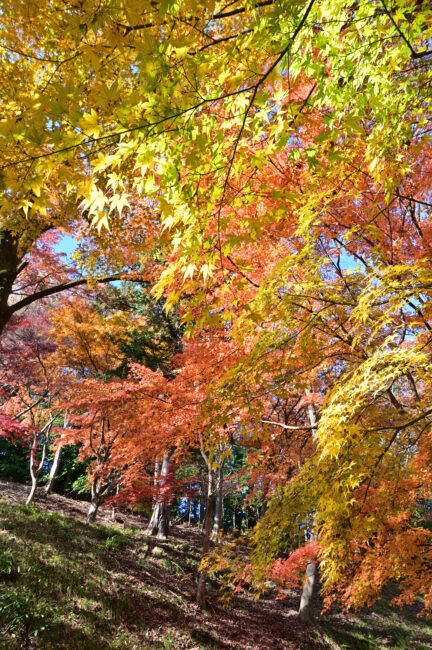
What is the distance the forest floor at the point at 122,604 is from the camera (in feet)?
16.4

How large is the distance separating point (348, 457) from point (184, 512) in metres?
30.2

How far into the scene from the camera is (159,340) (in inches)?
547

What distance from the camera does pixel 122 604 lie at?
6457 millimetres

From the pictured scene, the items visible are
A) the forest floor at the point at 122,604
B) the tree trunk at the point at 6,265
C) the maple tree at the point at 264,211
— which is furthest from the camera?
the tree trunk at the point at 6,265

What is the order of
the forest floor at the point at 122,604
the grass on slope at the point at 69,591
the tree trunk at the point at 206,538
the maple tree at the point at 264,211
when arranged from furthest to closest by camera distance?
the tree trunk at the point at 206,538 < the forest floor at the point at 122,604 < the grass on slope at the point at 69,591 < the maple tree at the point at 264,211

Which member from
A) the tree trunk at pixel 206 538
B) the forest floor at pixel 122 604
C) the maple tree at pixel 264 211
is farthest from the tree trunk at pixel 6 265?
the tree trunk at pixel 206 538

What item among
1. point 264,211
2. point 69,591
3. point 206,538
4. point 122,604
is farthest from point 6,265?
point 206,538

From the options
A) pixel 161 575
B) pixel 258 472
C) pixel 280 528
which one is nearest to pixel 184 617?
pixel 161 575

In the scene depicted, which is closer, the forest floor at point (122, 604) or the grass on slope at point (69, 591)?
the grass on slope at point (69, 591)

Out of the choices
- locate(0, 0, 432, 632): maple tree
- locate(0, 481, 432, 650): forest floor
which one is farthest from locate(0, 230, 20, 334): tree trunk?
locate(0, 481, 432, 650): forest floor

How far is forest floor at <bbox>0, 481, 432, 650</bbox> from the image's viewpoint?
16.4ft

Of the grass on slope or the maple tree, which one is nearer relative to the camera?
the maple tree

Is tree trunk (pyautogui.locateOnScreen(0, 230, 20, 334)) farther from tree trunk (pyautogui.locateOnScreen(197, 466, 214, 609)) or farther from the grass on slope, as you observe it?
tree trunk (pyautogui.locateOnScreen(197, 466, 214, 609))

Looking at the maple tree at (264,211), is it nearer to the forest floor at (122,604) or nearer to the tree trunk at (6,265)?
the tree trunk at (6,265)
